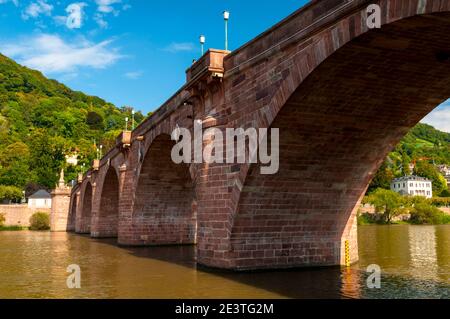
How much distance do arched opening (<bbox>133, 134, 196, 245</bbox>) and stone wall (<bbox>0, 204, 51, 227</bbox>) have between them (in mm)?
44538

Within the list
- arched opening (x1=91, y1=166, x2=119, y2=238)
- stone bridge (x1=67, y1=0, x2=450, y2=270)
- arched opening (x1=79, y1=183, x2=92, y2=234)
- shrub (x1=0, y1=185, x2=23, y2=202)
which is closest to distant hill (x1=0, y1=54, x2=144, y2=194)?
shrub (x1=0, y1=185, x2=23, y2=202)

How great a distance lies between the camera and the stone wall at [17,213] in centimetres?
6462

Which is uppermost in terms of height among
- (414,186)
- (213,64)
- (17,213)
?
(414,186)

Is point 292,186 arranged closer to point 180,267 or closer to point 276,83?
point 276,83

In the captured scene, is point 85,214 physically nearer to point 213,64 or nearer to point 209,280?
point 213,64

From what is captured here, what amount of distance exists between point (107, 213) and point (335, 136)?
2714 cm

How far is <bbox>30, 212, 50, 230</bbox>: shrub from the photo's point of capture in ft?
199

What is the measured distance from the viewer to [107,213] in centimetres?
3741

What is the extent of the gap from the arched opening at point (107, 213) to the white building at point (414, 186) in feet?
275

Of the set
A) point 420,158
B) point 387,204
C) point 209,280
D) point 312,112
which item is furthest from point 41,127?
point 420,158

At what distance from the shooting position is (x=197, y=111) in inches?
686
